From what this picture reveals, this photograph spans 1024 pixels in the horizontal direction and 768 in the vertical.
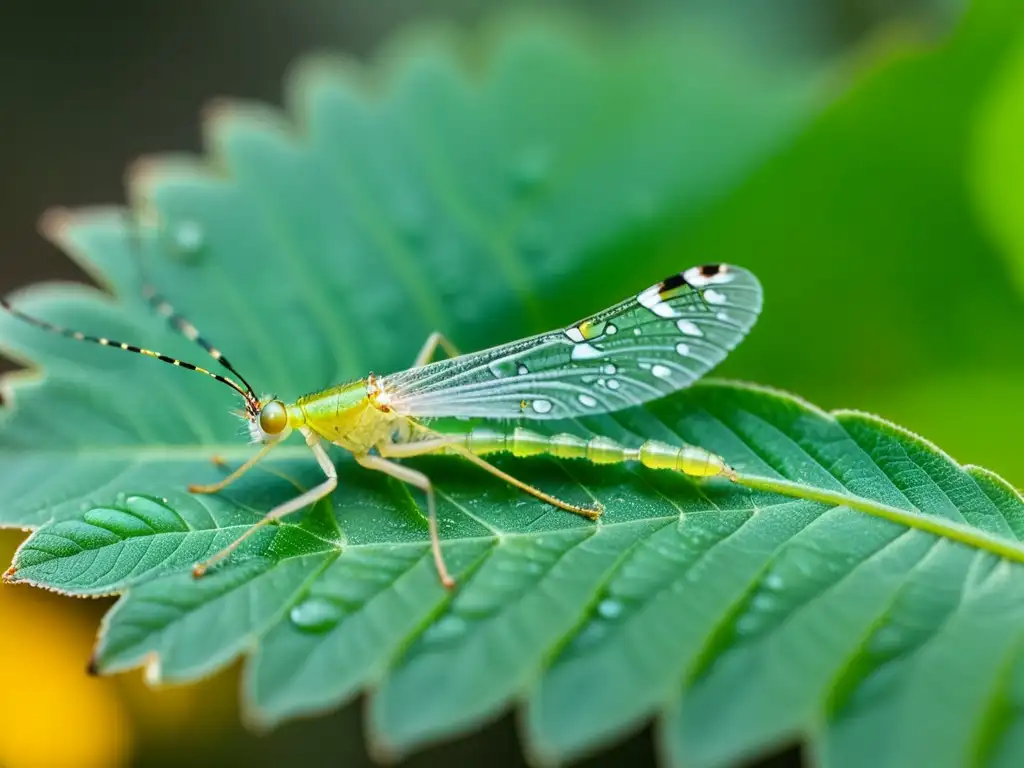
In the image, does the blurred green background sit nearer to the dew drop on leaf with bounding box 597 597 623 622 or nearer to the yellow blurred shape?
the yellow blurred shape

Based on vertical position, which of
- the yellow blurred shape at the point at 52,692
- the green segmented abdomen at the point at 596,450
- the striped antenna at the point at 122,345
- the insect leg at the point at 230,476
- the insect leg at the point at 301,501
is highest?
the striped antenna at the point at 122,345

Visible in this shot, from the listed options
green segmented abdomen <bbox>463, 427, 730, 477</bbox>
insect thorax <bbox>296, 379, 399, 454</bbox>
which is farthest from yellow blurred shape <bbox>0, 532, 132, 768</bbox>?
green segmented abdomen <bbox>463, 427, 730, 477</bbox>

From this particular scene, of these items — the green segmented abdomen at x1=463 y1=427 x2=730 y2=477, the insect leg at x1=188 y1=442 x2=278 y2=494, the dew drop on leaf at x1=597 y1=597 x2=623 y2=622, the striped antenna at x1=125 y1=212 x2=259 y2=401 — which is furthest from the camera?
the striped antenna at x1=125 y1=212 x2=259 y2=401

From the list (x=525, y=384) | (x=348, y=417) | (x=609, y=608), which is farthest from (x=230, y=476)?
(x=609, y=608)

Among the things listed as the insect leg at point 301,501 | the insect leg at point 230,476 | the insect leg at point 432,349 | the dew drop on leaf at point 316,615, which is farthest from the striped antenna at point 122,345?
the dew drop on leaf at point 316,615

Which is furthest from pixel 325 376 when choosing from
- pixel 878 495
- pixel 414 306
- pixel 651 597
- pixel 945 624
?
pixel 945 624

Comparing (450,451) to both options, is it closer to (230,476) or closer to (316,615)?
(230,476)

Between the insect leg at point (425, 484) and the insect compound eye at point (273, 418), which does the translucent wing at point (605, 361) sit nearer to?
the insect leg at point (425, 484)
